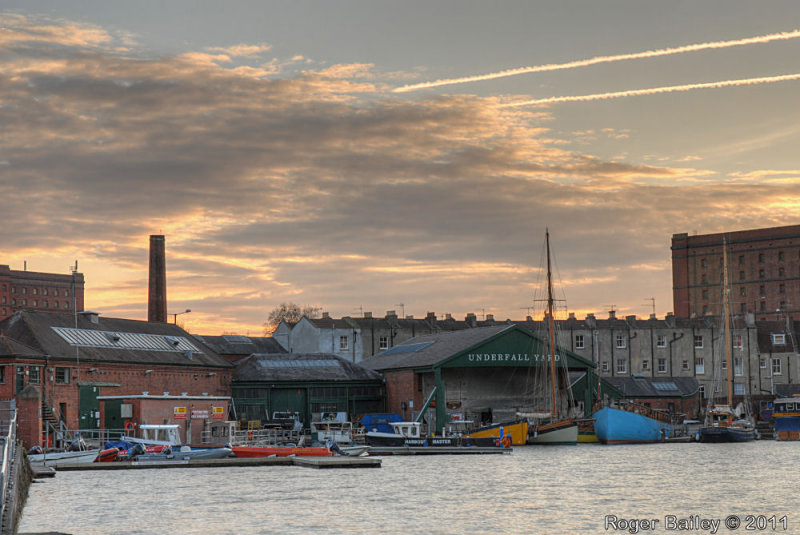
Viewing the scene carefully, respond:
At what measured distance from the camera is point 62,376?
3046 inches

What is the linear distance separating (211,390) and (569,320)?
51.3 metres

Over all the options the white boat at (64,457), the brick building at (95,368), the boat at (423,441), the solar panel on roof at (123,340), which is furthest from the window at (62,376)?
the boat at (423,441)

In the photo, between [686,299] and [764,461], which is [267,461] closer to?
[764,461]

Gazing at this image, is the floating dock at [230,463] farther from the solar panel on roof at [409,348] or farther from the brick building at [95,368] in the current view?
the solar panel on roof at [409,348]

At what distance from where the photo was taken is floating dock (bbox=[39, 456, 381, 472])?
60062 mm

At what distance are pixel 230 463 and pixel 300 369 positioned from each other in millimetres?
35694

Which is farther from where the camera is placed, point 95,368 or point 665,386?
point 665,386

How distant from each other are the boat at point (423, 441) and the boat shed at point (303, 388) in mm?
16774

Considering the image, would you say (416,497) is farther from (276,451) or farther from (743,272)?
(743,272)

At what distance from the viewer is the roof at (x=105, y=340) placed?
78.1m

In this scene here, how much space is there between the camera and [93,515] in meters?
40.7

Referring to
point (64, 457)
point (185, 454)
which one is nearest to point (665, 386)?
point (185, 454)

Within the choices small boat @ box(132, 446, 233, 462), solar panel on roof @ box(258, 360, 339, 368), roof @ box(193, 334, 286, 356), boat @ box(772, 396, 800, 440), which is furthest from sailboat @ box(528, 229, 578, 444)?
roof @ box(193, 334, 286, 356)

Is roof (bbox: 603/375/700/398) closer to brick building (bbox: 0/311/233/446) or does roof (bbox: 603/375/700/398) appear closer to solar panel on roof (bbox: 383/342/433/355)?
solar panel on roof (bbox: 383/342/433/355)
